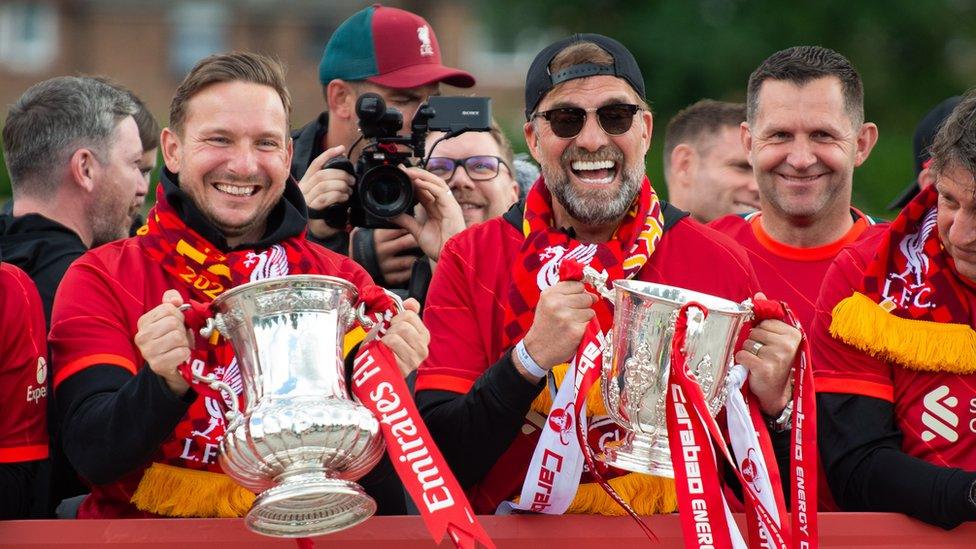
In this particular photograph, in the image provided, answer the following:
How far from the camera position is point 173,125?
4.37 m

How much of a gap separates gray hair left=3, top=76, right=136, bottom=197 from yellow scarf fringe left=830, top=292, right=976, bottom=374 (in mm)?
2852

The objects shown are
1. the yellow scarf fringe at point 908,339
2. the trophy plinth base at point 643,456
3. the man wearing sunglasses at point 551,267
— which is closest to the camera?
the trophy plinth base at point 643,456

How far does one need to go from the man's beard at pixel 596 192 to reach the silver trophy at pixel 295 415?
1003 mm

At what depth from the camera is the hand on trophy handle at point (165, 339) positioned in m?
3.55

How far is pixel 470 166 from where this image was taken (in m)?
5.75

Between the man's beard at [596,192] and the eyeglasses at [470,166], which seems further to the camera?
the eyeglasses at [470,166]

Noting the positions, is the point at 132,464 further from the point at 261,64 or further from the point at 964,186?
the point at 964,186

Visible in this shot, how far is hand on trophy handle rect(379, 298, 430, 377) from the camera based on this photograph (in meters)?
3.72

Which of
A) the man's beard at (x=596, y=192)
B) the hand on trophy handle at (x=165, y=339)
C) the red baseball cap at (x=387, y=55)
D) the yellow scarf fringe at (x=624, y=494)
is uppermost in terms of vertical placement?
the red baseball cap at (x=387, y=55)

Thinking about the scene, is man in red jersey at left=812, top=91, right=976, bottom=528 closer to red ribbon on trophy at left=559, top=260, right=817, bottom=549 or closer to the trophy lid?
red ribbon on trophy at left=559, top=260, right=817, bottom=549

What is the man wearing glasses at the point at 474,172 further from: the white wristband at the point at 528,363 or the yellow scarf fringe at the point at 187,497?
the yellow scarf fringe at the point at 187,497

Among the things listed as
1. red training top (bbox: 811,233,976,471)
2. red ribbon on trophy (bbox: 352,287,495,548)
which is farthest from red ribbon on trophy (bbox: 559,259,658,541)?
red training top (bbox: 811,233,976,471)

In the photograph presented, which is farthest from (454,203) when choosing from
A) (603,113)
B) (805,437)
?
(805,437)

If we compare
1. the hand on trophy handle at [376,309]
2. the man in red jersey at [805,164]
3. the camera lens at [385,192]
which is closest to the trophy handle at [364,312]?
the hand on trophy handle at [376,309]
